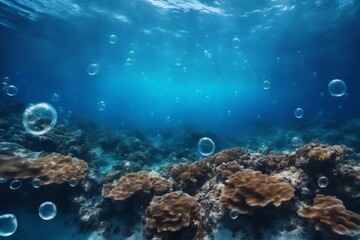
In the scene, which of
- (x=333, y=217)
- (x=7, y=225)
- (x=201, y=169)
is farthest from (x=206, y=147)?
(x=7, y=225)

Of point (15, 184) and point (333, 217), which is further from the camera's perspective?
point (15, 184)

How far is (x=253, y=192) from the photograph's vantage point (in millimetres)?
7406

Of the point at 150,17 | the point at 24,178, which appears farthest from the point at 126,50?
the point at 24,178

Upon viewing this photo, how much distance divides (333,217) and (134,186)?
6255 millimetres

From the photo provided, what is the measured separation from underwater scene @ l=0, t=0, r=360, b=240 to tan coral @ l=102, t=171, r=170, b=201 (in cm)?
5

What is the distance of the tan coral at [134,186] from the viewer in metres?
9.23

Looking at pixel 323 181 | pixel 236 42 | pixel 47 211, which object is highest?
pixel 236 42

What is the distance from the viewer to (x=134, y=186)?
9.39 m

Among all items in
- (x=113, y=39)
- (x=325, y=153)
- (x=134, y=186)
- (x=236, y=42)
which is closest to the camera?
(x=325, y=153)

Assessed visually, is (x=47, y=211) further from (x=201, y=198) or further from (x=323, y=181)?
(x=323, y=181)

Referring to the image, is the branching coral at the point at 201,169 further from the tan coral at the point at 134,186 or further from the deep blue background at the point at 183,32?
the deep blue background at the point at 183,32

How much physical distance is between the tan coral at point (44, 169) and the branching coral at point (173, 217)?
4.13 m

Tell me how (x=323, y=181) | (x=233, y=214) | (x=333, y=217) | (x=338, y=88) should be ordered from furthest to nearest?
(x=338, y=88)
(x=323, y=181)
(x=233, y=214)
(x=333, y=217)

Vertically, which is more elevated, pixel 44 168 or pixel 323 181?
pixel 44 168
